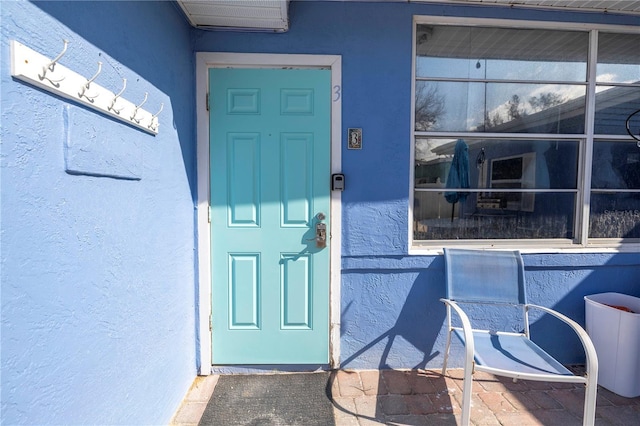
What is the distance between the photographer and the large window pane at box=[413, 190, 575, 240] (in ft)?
7.80

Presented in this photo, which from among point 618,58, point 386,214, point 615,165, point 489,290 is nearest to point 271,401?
point 386,214

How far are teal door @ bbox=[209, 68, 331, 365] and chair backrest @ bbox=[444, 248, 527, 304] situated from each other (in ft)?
2.96

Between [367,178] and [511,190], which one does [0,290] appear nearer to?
[367,178]

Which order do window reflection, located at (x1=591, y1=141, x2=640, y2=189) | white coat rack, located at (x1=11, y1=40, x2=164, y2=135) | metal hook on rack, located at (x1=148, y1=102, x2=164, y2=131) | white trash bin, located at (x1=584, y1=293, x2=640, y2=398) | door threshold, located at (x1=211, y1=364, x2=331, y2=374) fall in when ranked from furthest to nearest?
1. window reflection, located at (x1=591, y1=141, x2=640, y2=189)
2. door threshold, located at (x1=211, y1=364, x2=331, y2=374)
3. white trash bin, located at (x1=584, y1=293, x2=640, y2=398)
4. metal hook on rack, located at (x1=148, y1=102, x2=164, y2=131)
5. white coat rack, located at (x1=11, y1=40, x2=164, y2=135)

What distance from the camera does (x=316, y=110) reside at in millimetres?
2205

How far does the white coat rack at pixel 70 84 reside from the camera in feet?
2.91

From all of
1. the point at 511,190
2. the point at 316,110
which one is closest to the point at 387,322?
the point at 511,190

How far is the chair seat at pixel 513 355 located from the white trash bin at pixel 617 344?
1.98 feet

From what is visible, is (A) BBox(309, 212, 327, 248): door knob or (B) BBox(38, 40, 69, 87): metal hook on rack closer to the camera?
(B) BBox(38, 40, 69, 87): metal hook on rack

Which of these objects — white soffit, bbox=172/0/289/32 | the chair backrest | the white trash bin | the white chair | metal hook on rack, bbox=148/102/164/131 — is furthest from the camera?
the chair backrest

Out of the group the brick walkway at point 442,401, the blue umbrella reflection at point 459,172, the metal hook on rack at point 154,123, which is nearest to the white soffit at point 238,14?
the metal hook on rack at point 154,123

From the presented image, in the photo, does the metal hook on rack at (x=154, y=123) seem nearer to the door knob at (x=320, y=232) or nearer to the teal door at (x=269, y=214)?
the teal door at (x=269, y=214)

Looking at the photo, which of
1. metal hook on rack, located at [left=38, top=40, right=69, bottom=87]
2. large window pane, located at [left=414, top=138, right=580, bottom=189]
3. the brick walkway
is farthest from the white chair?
metal hook on rack, located at [left=38, top=40, right=69, bottom=87]

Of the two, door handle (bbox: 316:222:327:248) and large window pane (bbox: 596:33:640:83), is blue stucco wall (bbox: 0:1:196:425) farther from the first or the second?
large window pane (bbox: 596:33:640:83)
